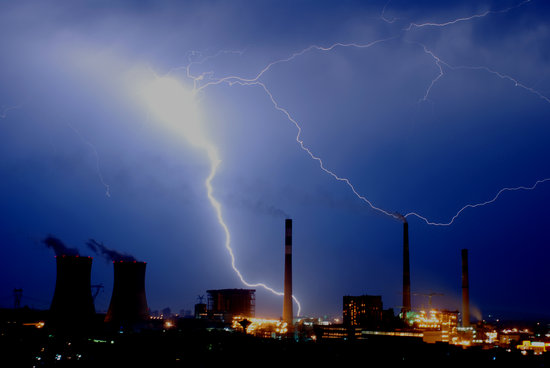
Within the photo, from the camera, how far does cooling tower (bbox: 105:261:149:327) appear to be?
157 ft

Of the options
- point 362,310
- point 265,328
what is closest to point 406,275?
point 362,310

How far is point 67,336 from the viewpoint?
42.6 metres

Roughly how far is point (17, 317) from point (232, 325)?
28.6 metres

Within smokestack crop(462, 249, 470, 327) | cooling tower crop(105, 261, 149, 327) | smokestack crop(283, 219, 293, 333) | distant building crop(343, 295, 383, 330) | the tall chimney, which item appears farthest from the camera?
distant building crop(343, 295, 383, 330)

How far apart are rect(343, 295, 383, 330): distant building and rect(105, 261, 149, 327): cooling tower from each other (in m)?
33.7

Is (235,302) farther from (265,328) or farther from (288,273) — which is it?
(288,273)

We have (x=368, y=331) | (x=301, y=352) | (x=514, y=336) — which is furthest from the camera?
(x=514, y=336)

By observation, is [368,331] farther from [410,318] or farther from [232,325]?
[232,325]

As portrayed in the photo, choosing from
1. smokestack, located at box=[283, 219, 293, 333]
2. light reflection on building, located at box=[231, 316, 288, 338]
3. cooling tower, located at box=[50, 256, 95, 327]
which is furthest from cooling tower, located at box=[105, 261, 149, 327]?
light reflection on building, located at box=[231, 316, 288, 338]

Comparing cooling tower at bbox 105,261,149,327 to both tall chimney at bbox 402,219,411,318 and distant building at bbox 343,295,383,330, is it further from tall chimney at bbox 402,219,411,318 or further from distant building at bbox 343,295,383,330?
distant building at bbox 343,295,383,330

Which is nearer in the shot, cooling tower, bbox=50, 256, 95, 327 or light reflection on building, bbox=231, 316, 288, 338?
cooling tower, bbox=50, 256, 95, 327

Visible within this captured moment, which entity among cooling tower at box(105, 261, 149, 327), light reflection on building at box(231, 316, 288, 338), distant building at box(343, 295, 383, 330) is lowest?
light reflection on building at box(231, 316, 288, 338)

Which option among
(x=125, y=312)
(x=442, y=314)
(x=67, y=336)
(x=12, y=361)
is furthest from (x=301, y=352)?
(x=442, y=314)

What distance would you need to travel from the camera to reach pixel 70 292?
4178cm
